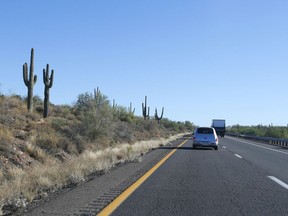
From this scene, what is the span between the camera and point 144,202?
960cm

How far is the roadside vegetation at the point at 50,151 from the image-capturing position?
36.2ft

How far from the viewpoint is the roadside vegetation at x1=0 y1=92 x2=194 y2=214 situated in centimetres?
1104

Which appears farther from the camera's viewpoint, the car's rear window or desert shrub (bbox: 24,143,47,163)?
the car's rear window

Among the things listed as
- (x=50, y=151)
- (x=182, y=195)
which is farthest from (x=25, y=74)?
(x=182, y=195)

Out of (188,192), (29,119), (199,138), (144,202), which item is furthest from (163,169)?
(199,138)

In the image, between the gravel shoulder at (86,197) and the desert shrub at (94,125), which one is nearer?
the gravel shoulder at (86,197)

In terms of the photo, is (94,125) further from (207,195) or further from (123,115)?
(123,115)

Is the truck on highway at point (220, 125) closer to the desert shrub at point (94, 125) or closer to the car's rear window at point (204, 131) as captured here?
the car's rear window at point (204, 131)

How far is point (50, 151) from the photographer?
69.6ft

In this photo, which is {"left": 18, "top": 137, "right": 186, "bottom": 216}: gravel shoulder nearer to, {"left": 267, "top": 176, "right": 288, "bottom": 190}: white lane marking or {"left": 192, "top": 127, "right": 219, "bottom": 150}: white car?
{"left": 267, "top": 176, "right": 288, "bottom": 190}: white lane marking

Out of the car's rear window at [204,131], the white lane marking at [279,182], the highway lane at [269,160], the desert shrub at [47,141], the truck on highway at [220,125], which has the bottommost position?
the white lane marking at [279,182]

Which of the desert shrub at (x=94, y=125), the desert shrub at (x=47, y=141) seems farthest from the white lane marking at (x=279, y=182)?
the desert shrub at (x=94, y=125)

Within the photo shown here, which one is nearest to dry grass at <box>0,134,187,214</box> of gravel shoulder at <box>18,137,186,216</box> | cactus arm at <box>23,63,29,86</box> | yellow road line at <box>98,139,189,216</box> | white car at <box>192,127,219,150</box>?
gravel shoulder at <box>18,137,186,216</box>

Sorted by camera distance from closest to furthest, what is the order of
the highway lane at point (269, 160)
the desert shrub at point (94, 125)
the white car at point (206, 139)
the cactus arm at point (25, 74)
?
the highway lane at point (269, 160) → the cactus arm at point (25, 74) → the desert shrub at point (94, 125) → the white car at point (206, 139)
